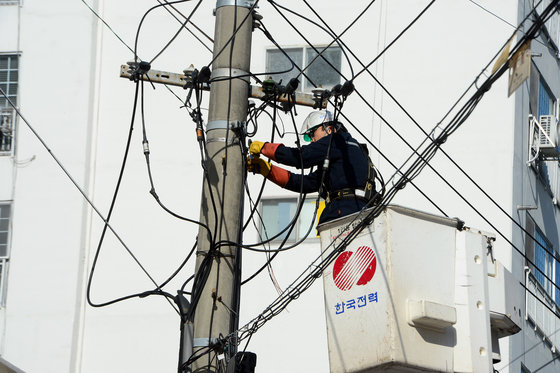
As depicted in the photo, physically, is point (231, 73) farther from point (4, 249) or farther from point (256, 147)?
point (4, 249)

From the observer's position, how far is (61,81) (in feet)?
68.7

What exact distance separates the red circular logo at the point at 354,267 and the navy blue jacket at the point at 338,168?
3.68ft

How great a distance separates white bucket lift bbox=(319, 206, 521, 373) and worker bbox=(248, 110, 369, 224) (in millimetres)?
976

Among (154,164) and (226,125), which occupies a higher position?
(226,125)

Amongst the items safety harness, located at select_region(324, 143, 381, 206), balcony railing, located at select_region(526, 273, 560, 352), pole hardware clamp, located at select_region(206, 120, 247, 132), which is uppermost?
pole hardware clamp, located at select_region(206, 120, 247, 132)

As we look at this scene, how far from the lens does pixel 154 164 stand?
2028 cm

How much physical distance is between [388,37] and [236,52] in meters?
10.3

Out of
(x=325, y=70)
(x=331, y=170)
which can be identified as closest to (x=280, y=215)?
(x=325, y=70)

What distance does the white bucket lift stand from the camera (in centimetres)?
880

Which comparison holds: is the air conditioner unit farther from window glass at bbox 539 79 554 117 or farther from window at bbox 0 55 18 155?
window at bbox 0 55 18 155

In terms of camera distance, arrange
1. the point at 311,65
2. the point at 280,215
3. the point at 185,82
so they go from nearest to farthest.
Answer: the point at 185,82 → the point at 280,215 → the point at 311,65

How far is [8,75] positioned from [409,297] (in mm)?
13758

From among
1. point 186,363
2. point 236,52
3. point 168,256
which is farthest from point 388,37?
point 186,363

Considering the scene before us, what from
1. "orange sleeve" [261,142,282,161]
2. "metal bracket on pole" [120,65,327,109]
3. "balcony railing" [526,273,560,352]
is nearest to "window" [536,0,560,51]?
"balcony railing" [526,273,560,352]
